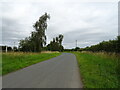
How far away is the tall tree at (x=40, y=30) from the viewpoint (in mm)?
39094

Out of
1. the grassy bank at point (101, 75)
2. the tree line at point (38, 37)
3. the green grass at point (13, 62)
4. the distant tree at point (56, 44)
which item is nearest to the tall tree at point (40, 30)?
the tree line at point (38, 37)

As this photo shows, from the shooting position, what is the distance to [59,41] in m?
98.1

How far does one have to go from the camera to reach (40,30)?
4022 cm

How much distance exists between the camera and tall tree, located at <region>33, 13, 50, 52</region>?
3909 centimetres

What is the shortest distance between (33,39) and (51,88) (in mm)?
36722

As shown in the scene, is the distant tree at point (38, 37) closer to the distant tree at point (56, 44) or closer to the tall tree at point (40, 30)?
the tall tree at point (40, 30)

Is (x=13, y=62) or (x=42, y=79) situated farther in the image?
(x=13, y=62)

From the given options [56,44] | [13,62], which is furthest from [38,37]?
[56,44]

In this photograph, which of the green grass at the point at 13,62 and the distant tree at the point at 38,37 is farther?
the distant tree at the point at 38,37

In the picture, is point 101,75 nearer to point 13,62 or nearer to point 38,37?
point 13,62

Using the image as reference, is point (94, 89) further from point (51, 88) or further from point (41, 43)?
point (41, 43)

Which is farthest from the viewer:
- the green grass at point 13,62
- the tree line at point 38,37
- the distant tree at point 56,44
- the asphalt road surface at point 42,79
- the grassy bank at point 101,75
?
the distant tree at point 56,44

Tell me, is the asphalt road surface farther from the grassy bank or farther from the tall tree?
the tall tree

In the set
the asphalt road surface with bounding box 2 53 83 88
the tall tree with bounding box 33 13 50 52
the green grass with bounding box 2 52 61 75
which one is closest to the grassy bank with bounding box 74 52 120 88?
the asphalt road surface with bounding box 2 53 83 88
